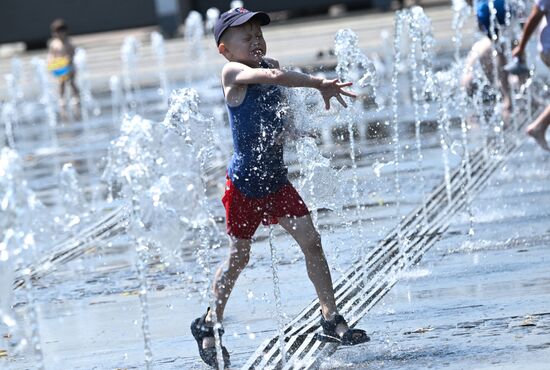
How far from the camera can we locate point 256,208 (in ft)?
19.4

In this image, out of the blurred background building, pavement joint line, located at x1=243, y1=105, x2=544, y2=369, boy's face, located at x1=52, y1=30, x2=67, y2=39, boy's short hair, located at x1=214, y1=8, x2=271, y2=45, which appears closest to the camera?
boy's short hair, located at x1=214, y1=8, x2=271, y2=45

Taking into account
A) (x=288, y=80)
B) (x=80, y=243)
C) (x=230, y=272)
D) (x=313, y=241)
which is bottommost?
(x=80, y=243)

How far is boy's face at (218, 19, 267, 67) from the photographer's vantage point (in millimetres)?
5844

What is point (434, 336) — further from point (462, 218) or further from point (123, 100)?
point (123, 100)

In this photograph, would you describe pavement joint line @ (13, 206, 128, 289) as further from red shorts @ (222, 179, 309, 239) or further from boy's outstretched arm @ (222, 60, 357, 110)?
boy's outstretched arm @ (222, 60, 357, 110)

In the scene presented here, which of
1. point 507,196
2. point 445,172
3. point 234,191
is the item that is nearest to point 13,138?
point 445,172

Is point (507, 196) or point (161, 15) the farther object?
point (161, 15)

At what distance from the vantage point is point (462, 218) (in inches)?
333

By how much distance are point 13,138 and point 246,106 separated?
35.9ft

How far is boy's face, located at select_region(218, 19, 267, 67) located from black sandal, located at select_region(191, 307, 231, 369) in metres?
1.14

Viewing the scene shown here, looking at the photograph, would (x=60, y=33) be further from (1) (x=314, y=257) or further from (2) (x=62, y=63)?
(1) (x=314, y=257)

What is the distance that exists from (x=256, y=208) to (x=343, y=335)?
66 centimetres

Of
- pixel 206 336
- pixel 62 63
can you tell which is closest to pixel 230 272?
pixel 206 336

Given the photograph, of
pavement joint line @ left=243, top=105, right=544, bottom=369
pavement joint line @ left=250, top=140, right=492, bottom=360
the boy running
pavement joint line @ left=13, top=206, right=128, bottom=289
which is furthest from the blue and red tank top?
pavement joint line @ left=13, top=206, right=128, bottom=289
